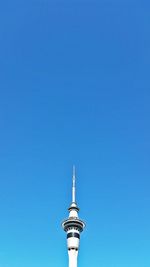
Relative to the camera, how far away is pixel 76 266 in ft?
648

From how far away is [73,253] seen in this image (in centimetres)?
19975

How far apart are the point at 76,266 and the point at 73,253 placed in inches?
273
